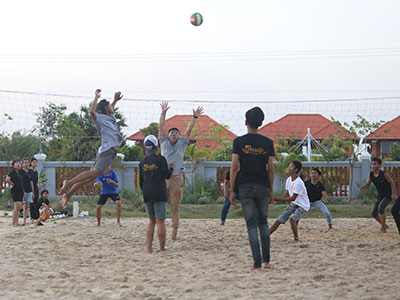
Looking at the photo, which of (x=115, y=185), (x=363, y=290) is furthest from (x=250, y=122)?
(x=115, y=185)

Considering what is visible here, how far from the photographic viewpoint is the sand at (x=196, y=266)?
5.21 m

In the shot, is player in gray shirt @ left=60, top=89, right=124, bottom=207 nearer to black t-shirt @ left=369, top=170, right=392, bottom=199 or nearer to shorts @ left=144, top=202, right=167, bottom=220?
shorts @ left=144, top=202, right=167, bottom=220

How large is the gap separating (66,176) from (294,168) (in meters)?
11.6

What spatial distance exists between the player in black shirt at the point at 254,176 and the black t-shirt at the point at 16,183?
6156 millimetres

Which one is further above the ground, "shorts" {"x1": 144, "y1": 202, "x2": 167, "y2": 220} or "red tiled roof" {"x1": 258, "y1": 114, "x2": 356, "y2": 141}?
"red tiled roof" {"x1": 258, "y1": 114, "x2": 356, "y2": 141}

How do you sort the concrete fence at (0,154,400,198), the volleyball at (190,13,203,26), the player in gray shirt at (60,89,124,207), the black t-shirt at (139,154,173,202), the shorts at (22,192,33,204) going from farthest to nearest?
the concrete fence at (0,154,400,198)
the volleyball at (190,13,203,26)
the shorts at (22,192,33,204)
the player in gray shirt at (60,89,124,207)
the black t-shirt at (139,154,173,202)

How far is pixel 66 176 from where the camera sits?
18.3m

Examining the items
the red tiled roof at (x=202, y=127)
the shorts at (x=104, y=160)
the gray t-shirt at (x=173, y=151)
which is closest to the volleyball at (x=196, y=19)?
the gray t-shirt at (x=173, y=151)

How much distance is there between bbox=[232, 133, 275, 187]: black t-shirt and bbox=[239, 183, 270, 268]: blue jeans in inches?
3.3

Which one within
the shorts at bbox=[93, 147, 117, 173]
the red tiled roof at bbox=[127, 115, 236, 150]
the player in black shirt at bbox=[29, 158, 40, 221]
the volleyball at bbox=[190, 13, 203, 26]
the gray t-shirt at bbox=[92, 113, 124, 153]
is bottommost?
the player in black shirt at bbox=[29, 158, 40, 221]

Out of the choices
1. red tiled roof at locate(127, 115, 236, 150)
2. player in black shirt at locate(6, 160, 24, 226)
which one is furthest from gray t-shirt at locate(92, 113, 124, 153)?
red tiled roof at locate(127, 115, 236, 150)

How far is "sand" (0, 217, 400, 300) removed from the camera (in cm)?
521

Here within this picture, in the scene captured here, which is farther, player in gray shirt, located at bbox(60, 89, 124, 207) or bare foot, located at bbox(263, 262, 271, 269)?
player in gray shirt, located at bbox(60, 89, 124, 207)

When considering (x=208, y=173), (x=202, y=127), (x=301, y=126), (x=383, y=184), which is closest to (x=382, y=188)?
(x=383, y=184)
